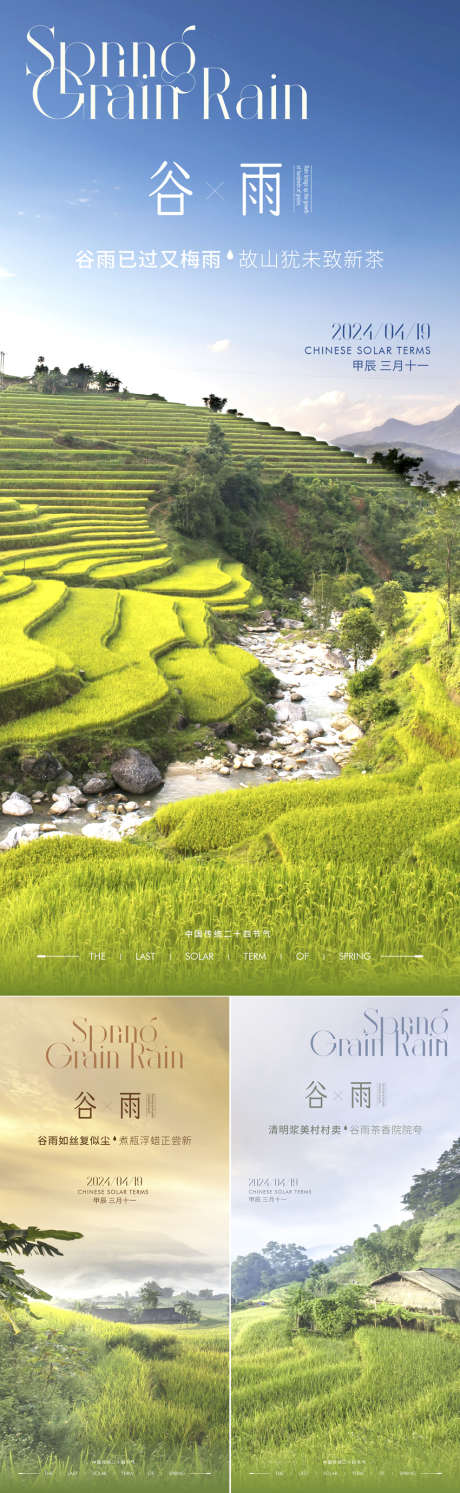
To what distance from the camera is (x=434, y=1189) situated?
362cm

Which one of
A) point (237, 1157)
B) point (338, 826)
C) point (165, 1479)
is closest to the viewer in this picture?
point (165, 1479)

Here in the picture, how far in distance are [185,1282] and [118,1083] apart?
2.86 feet

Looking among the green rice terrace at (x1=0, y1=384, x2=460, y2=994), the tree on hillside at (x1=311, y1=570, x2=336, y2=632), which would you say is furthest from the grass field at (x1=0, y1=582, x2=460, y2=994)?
the tree on hillside at (x1=311, y1=570, x2=336, y2=632)

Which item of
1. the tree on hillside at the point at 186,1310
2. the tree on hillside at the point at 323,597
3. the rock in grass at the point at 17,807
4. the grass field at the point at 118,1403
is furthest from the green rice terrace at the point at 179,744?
the grass field at the point at 118,1403

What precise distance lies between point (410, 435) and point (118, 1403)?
555 centimetres

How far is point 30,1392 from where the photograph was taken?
3.51 m

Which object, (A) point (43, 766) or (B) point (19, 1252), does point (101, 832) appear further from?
(B) point (19, 1252)

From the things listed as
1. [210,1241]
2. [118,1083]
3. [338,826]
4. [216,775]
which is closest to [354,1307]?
[210,1241]

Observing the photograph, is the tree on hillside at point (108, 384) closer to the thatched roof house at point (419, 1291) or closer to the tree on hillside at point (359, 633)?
the tree on hillside at point (359, 633)

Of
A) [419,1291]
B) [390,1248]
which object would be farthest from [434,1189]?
[419,1291]

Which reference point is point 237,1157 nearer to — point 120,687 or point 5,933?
point 5,933

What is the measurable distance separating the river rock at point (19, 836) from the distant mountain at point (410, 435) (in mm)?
3274

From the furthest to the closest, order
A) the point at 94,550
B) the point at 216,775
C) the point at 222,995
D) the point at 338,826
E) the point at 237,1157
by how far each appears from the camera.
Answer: the point at 94,550 < the point at 216,775 < the point at 338,826 < the point at 222,995 < the point at 237,1157

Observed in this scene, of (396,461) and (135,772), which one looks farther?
(396,461)
